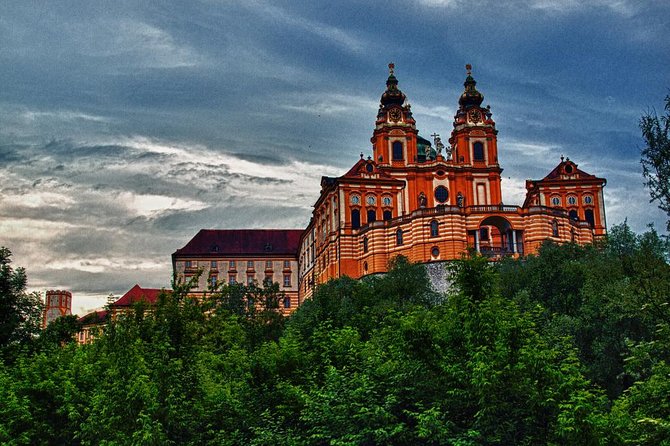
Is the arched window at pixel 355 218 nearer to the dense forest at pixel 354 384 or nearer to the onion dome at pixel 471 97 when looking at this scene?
the onion dome at pixel 471 97

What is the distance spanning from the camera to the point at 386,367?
23.9 meters

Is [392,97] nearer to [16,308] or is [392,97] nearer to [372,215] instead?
[372,215]

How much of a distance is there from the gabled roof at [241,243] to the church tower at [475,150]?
3413cm

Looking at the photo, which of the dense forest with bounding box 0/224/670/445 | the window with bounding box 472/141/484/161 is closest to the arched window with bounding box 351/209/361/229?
the window with bounding box 472/141/484/161

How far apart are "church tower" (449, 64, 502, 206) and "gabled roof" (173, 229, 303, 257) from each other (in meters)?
34.1

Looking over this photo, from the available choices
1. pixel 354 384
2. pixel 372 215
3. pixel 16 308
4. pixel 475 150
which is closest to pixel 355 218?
pixel 372 215

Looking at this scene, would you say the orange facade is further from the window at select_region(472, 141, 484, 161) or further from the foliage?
the foliage

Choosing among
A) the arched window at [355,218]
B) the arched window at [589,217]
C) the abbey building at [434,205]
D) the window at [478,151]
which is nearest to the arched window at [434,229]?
the abbey building at [434,205]

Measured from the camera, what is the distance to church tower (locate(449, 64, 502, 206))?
93062 millimetres

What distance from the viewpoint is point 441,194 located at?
92562 millimetres

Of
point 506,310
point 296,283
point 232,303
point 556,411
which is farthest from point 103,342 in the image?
point 296,283

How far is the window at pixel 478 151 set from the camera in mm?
94500

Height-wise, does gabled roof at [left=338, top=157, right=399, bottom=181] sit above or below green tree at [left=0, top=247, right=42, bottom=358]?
above

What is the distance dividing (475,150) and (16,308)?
6341 cm
